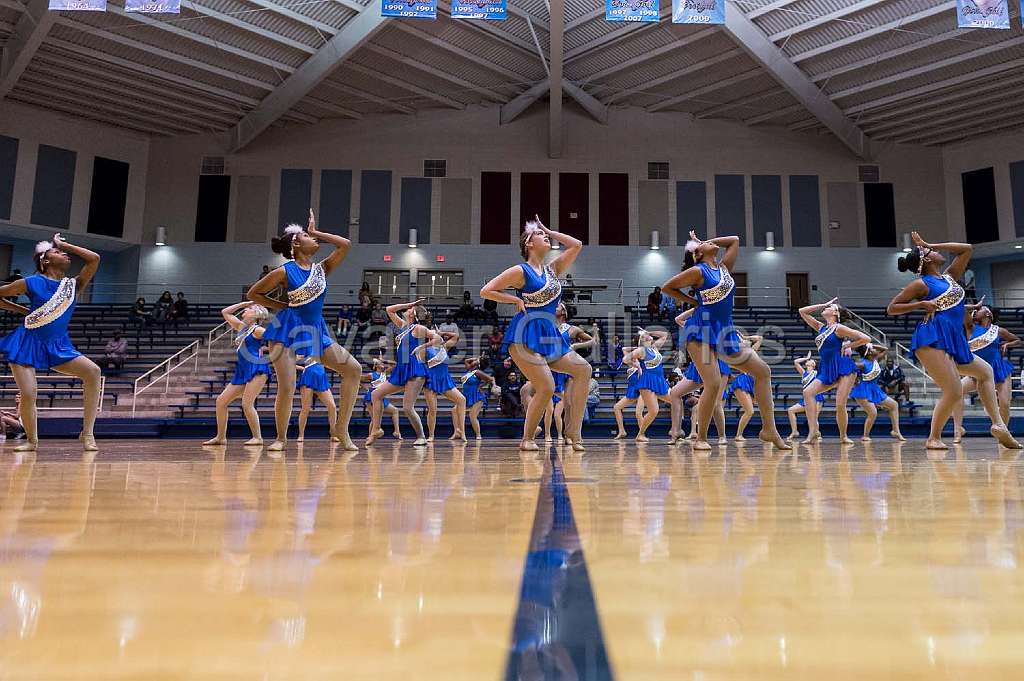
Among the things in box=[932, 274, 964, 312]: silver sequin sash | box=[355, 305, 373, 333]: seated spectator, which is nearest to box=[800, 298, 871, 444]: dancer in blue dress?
box=[932, 274, 964, 312]: silver sequin sash

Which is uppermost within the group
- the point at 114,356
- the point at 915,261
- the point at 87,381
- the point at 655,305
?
the point at 655,305

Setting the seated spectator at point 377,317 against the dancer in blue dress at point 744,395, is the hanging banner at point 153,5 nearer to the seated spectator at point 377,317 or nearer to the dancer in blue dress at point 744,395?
the seated spectator at point 377,317

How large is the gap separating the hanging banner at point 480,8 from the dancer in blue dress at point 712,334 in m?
8.20

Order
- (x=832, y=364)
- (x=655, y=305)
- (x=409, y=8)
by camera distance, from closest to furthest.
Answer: (x=832, y=364) < (x=409, y=8) < (x=655, y=305)

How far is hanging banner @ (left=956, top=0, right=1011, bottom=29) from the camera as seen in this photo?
36.0 ft

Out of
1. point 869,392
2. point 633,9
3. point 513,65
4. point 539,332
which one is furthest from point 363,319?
point 539,332

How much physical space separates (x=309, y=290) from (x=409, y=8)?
8594 mm

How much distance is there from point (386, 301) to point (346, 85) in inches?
224

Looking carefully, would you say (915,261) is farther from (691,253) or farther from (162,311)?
(162,311)

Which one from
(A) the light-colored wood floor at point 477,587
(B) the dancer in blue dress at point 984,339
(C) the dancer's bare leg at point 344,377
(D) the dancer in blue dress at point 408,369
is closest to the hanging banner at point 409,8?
(D) the dancer in blue dress at point 408,369

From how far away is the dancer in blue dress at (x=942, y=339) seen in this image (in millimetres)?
4648

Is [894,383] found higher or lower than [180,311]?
lower

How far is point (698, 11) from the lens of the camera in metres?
11.9

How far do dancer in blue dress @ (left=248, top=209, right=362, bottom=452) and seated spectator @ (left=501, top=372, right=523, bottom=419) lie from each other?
603 centimetres
